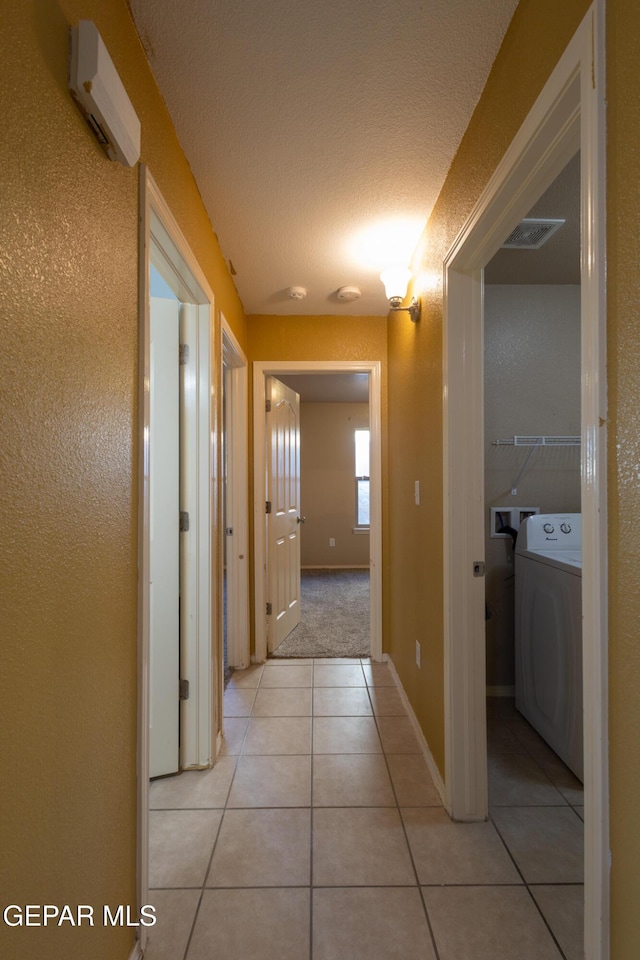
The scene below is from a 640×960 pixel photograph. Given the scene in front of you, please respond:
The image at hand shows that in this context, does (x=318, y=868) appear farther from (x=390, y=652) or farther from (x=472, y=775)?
(x=390, y=652)

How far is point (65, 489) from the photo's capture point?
819 mm

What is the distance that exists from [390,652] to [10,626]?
2713 millimetres

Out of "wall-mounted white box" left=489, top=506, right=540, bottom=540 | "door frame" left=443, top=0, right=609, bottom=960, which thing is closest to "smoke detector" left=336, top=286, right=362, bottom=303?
"door frame" left=443, top=0, right=609, bottom=960

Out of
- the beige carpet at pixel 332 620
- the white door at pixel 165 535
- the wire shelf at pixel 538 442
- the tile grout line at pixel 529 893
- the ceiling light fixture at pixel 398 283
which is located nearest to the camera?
the tile grout line at pixel 529 893

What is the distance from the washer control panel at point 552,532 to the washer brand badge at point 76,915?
2.06 meters

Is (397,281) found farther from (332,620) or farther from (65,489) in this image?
(332,620)

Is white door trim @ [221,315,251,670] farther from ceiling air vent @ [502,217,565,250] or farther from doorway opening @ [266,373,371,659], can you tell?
doorway opening @ [266,373,371,659]

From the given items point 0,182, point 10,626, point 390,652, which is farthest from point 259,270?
point 390,652

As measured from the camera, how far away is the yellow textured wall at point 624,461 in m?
0.69

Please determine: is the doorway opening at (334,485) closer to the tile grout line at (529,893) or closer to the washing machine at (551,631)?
the washing machine at (551,631)

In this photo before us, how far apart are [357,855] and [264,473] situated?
2.15m

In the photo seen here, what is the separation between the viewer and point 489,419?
2627 millimetres

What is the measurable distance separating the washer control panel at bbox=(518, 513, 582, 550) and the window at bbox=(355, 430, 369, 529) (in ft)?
13.7

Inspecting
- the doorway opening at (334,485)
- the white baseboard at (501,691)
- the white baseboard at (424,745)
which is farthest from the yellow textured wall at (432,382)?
the doorway opening at (334,485)
